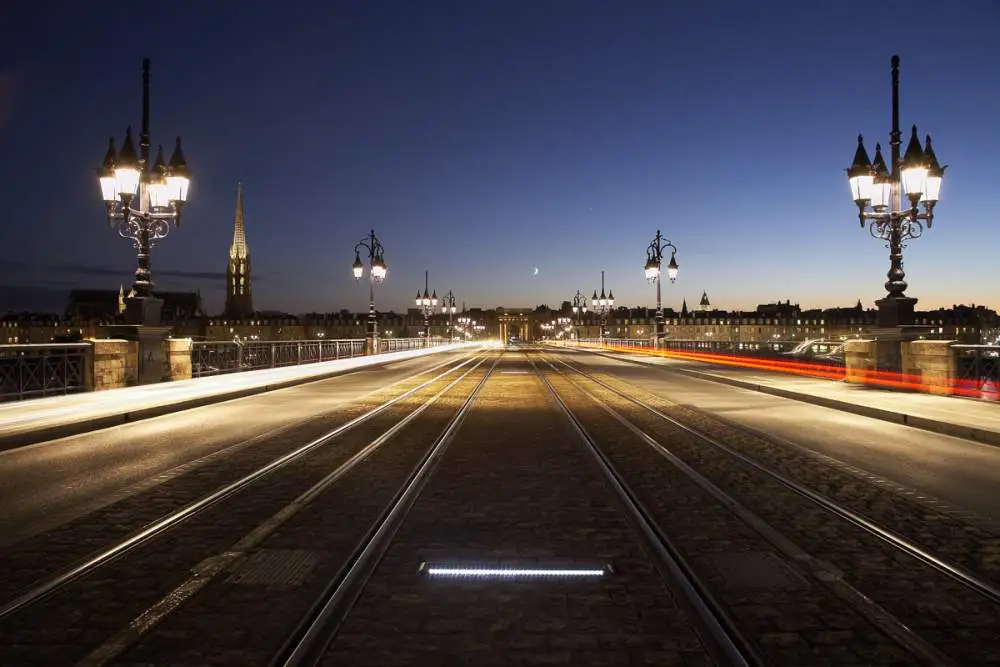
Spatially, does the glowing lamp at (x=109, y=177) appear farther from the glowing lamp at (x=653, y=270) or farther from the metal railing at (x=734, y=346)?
the glowing lamp at (x=653, y=270)

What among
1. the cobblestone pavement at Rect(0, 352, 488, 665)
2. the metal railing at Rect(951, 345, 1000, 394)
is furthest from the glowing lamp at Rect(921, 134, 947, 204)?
the cobblestone pavement at Rect(0, 352, 488, 665)

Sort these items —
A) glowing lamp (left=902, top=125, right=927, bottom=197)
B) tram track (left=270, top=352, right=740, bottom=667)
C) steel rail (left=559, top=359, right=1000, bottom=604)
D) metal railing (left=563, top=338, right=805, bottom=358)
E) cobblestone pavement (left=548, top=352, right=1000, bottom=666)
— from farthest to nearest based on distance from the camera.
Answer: metal railing (left=563, top=338, right=805, bottom=358), glowing lamp (left=902, top=125, right=927, bottom=197), steel rail (left=559, top=359, right=1000, bottom=604), cobblestone pavement (left=548, top=352, right=1000, bottom=666), tram track (left=270, top=352, right=740, bottom=667)

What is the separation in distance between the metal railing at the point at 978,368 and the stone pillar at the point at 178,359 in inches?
800

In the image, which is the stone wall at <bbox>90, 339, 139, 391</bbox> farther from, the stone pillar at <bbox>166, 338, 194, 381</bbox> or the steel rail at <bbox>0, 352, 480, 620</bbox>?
the steel rail at <bbox>0, 352, 480, 620</bbox>

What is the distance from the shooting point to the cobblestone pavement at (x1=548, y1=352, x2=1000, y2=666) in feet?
13.3

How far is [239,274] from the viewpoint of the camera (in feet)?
567

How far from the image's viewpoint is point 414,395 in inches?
781

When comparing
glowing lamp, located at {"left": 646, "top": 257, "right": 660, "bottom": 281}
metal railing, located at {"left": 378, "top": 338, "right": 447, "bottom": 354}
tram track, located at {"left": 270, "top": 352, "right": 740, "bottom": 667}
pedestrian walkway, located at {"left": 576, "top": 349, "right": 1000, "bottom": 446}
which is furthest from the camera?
metal railing, located at {"left": 378, "top": 338, "right": 447, "bottom": 354}

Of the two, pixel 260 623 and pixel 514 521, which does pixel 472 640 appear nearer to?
pixel 260 623

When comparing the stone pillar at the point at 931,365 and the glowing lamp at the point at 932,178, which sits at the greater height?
the glowing lamp at the point at 932,178

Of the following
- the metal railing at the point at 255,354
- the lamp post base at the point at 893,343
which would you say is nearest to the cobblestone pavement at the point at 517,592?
the lamp post base at the point at 893,343

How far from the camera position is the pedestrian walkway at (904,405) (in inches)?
454

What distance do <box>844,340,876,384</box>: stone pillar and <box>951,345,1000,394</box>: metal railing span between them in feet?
8.34

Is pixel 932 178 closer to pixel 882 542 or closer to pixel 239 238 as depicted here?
pixel 882 542
